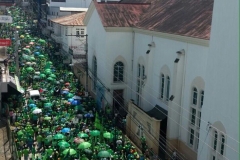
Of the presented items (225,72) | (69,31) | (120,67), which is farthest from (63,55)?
(225,72)

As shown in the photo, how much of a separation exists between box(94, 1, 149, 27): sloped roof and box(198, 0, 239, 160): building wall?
1291cm

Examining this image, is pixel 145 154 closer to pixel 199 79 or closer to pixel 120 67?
pixel 199 79

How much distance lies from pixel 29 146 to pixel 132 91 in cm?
1092

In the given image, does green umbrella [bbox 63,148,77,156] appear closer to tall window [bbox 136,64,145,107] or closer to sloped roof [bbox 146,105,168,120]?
sloped roof [bbox 146,105,168,120]

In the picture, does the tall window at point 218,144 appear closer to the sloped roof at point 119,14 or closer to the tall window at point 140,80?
the tall window at point 140,80

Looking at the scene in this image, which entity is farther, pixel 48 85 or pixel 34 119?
pixel 48 85

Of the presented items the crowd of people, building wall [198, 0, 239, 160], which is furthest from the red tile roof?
the crowd of people

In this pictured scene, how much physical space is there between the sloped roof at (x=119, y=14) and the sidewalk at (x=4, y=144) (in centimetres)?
1086

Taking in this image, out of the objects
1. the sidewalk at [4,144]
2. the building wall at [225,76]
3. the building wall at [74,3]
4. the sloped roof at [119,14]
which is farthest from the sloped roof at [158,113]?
the building wall at [74,3]

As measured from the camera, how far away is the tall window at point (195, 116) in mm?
19831

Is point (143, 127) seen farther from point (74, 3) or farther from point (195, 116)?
point (74, 3)

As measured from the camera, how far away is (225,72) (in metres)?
15.4

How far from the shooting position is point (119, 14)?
2908 cm

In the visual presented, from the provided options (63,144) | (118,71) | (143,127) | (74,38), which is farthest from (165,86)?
(74,38)
